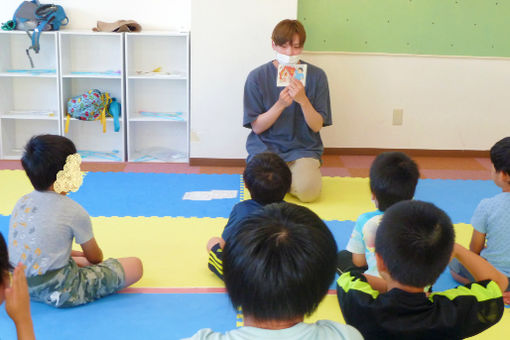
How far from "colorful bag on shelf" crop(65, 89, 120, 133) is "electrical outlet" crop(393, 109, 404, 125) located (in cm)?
265

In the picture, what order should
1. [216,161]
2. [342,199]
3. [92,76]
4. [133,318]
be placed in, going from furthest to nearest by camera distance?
1. [216,161]
2. [92,76]
3. [342,199]
4. [133,318]

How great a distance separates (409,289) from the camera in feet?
5.16

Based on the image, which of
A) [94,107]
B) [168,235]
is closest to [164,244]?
[168,235]

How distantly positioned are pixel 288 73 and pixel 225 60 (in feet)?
2.77

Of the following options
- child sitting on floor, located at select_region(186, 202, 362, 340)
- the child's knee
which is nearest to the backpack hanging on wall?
the child's knee

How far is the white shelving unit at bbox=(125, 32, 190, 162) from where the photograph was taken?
17.5 ft

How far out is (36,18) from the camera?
502 cm

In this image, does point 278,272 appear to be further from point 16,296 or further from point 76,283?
point 76,283

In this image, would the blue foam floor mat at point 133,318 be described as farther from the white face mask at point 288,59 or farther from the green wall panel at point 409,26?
the green wall panel at point 409,26

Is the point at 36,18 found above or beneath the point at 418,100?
above

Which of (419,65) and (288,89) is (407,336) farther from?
(419,65)

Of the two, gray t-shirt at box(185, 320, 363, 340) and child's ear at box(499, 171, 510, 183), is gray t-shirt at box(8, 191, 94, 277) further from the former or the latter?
child's ear at box(499, 171, 510, 183)

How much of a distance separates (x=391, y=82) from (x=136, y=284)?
3633mm

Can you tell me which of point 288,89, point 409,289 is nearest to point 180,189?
point 288,89
